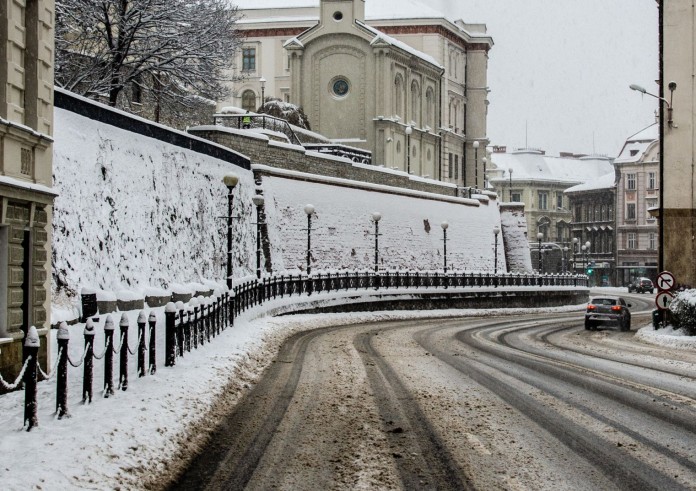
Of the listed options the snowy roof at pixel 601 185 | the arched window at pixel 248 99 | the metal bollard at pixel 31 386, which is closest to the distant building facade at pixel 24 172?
the metal bollard at pixel 31 386

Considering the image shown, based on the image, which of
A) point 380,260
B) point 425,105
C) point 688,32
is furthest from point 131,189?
point 425,105

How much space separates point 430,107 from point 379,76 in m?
10.9

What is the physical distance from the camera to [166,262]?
31.5 metres

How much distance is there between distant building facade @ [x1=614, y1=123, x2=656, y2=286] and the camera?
10606 centimetres

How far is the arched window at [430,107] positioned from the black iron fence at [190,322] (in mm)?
24966

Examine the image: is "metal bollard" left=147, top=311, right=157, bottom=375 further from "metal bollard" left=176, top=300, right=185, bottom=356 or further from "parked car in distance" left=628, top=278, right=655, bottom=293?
"parked car in distance" left=628, top=278, right=655, bottom=293

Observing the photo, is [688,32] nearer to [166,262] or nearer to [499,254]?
[166,262]

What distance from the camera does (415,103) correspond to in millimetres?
81000

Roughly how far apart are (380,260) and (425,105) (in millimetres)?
30287

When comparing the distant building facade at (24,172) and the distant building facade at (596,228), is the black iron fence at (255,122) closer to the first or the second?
the distant building facade at (24,172)

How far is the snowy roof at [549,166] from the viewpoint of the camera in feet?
449

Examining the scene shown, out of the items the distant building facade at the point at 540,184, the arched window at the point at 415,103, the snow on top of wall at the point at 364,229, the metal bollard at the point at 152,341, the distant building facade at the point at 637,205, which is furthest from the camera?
the distant building facade at the point at 540,184

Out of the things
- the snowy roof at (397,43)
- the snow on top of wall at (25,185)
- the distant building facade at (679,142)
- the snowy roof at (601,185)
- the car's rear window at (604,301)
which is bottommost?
the car's rear window at (604,301)

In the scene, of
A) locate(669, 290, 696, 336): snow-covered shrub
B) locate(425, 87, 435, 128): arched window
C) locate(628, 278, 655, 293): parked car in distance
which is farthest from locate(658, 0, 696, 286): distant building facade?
locate(628, 278, 655, 293): parked car in distance
